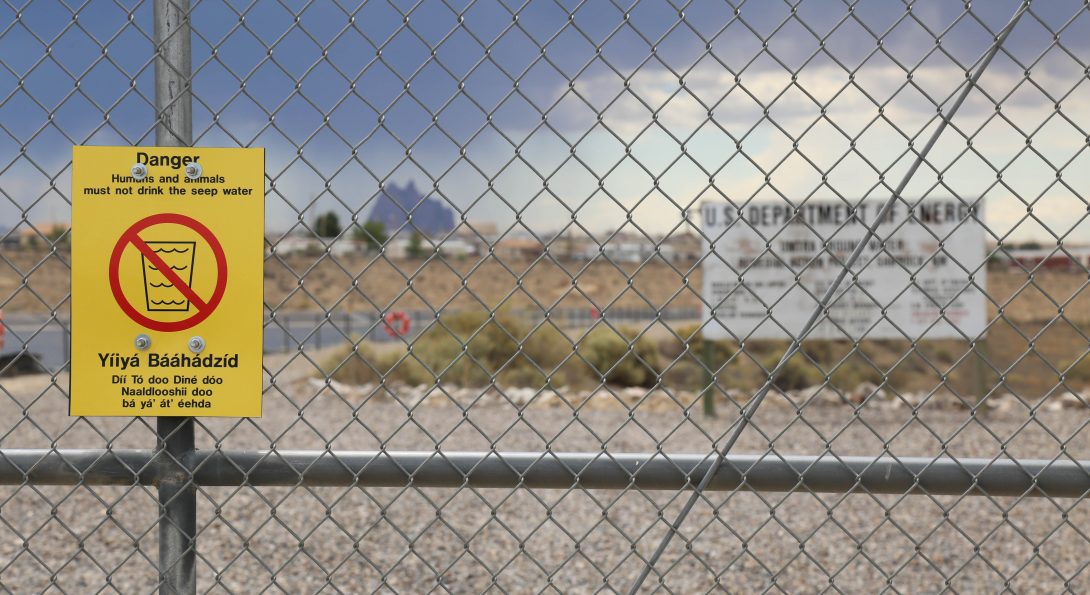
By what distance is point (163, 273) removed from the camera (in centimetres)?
254

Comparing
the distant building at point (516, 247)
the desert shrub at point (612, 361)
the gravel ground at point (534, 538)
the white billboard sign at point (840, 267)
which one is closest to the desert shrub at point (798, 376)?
the desert shrub at point (612, 361)

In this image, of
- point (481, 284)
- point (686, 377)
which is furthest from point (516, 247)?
point (481, 284)

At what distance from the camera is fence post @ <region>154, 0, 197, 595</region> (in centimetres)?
256

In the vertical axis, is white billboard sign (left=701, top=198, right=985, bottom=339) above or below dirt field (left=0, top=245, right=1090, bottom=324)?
below

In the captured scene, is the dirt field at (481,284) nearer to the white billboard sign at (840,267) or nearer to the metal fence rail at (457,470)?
the white billboard sign at (840,267)

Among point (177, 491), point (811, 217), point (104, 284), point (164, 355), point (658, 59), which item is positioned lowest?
point (177, 491)

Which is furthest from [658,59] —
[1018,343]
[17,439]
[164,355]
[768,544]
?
[1018,343]

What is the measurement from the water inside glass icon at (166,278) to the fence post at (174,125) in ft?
0.85

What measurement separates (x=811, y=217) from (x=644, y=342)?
19.1ft

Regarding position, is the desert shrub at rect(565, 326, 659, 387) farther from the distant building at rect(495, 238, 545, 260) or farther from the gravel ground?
the gravel ground

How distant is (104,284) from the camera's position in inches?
100

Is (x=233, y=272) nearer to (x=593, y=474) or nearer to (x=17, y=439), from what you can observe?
(x=593, y=474)

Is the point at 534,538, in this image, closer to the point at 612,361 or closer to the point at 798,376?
the point at 798,376

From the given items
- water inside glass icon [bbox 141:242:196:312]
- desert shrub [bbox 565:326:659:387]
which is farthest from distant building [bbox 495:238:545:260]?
desert shrub [bbox 565:326:659:387]
